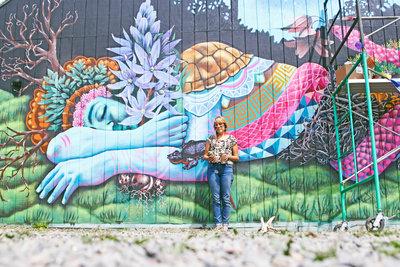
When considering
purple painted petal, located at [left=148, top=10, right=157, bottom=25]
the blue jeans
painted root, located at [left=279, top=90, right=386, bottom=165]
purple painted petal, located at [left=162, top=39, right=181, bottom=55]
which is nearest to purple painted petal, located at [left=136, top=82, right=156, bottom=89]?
purple painted petal, located at [left=162, top=39, right=181, bottom=55]

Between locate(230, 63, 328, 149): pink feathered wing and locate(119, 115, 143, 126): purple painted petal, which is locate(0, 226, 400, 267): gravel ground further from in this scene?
locate(119, 115, 143, 126): purple painted petal

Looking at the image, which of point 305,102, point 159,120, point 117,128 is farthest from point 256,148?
point 117,128

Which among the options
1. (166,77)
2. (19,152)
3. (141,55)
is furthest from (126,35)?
(19,152)

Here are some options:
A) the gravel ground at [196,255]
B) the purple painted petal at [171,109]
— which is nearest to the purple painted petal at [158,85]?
the purple painted petal at [171,109]

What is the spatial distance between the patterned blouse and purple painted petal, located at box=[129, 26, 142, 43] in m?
1.74

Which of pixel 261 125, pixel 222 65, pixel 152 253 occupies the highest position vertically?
pixel 222 65

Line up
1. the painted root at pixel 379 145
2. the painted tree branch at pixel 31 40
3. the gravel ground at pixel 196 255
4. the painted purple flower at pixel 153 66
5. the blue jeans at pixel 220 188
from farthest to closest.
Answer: the painted tree branch at pixel 31 40 → the painted purple flower at pixel 153 66 → the painted root at pixel 379 145 → the blue jeans at pixel 220 188 → the gravel ground at pixel 196 255

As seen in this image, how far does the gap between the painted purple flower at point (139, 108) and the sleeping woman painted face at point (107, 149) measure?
0.21ft

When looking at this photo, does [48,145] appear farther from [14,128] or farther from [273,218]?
[273,218]

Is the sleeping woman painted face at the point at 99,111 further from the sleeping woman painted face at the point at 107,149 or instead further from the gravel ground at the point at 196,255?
the gravel ground at the point at 196,255

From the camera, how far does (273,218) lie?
6195mm

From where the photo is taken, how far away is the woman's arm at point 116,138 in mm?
6609

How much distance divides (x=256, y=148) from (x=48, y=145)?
2655 millimetres

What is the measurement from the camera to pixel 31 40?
7.06 metres
